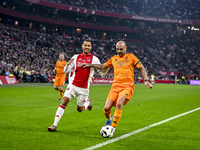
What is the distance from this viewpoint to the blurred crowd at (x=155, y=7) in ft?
210

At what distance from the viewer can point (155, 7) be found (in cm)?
7256

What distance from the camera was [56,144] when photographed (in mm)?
4992

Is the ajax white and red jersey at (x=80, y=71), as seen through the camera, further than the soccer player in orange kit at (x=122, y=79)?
Yes

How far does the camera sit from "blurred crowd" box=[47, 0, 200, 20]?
63938mm

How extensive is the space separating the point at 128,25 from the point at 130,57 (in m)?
64.7

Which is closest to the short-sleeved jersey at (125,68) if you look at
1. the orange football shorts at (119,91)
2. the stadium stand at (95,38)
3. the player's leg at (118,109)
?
the orange football shorts at (119,91)

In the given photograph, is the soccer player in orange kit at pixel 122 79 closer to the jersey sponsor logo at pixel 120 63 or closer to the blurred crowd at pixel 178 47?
the jersey sponsor logo at pixel 120 63

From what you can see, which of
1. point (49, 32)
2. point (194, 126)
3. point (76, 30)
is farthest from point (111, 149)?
point (76, 30)

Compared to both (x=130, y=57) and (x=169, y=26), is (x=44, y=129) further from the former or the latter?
(x=169, y=26)

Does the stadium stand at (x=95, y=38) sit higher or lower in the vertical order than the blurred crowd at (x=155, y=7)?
lower

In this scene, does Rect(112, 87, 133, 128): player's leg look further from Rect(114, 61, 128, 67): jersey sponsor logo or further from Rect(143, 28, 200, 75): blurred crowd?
Rect(143, 28, 200, 75): blurred crowd

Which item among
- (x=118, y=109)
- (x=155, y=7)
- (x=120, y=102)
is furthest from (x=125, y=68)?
(x=155, y=7)

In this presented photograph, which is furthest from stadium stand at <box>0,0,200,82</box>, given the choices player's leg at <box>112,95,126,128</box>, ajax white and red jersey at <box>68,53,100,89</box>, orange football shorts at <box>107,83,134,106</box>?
player's leg at <box>112,95,126,128</box>

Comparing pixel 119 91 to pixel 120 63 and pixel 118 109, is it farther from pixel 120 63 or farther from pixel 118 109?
pixel 120 63
